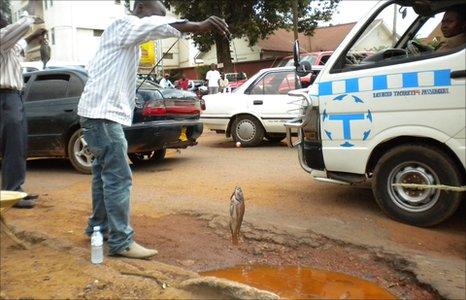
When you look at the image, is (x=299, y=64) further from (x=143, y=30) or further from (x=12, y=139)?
(x=12, y=139)

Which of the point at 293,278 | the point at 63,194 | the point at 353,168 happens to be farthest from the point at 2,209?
the point at 353,168

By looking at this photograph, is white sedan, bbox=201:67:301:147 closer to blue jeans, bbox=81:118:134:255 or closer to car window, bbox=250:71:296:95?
car window, bbox=250:71:296:95

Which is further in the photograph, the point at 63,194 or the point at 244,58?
the point at 244,58

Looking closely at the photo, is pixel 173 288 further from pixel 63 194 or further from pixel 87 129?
pixel 63 194

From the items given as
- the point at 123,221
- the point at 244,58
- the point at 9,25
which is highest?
the point at 244,58

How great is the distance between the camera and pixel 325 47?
3462 centimetres

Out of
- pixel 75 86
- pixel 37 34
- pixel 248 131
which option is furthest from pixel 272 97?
pixel 37 34

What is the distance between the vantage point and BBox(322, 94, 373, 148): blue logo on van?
4.58m

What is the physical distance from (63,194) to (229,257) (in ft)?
10.0

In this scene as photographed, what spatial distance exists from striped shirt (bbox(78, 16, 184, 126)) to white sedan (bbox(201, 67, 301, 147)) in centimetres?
569

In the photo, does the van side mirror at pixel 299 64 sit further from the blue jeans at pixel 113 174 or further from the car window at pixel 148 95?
the car window at pixel 148 95

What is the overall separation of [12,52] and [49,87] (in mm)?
2628

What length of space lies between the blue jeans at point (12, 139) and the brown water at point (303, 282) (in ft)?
8.88

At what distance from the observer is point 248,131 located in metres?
9.61
